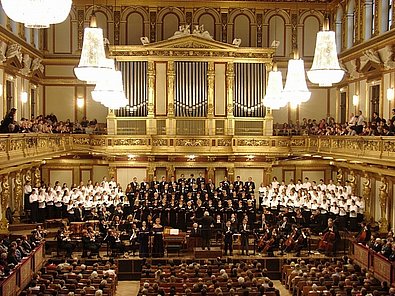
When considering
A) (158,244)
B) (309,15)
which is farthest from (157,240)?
(309,15)

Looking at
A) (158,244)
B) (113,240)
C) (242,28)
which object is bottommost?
(158,244)

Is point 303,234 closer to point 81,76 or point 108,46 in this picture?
point 81,76

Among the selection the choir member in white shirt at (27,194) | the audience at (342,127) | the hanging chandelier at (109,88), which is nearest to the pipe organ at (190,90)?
the audience at (342,127)

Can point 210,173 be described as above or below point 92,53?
below

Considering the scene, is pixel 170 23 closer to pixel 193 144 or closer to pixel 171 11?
pixel 171 11

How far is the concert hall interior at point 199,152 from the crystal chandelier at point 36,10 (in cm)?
291

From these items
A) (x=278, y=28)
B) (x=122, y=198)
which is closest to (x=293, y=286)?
(x=122, y=198)

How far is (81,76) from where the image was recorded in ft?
36.7

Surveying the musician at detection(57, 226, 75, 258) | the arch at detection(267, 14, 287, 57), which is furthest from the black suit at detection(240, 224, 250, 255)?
the arch at detection(267, 14, 287, 57)

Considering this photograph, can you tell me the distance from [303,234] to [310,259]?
46.5 inches

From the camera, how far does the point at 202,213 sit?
21.1 m

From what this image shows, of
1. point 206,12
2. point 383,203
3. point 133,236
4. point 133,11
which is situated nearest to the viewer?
point 133,236

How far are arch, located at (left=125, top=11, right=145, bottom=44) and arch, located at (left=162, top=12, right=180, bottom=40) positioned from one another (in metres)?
Answer: 1.04

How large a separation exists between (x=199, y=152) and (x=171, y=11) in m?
Result: 7.31
